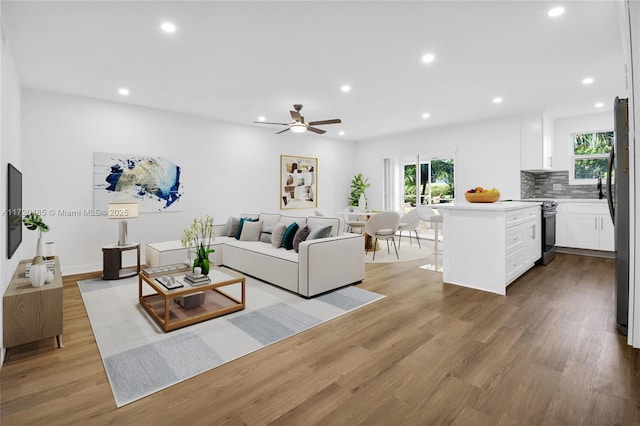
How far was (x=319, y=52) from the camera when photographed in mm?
3346

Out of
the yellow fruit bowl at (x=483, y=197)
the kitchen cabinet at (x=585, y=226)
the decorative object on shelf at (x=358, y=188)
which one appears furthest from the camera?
the decorative object on shelf at (x=358, y=188)

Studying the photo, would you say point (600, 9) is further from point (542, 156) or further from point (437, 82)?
point (542, 156)

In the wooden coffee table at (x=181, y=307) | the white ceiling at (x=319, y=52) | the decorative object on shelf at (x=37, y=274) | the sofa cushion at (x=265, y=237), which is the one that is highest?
the white ceiling at (x=319, y=52)

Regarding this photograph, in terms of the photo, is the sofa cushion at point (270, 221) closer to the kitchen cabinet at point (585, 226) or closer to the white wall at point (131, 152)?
the white wall at point (131, 152)

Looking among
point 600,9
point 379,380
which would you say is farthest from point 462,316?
point 600,9

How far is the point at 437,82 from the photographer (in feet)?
14.1

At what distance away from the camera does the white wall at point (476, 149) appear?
6.15 m

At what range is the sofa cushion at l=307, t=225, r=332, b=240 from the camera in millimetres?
3891

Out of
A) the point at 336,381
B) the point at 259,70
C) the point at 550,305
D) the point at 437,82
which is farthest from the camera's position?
the point at 437,82

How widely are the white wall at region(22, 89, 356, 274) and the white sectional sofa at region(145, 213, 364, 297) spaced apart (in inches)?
33.3

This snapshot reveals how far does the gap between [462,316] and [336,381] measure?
1.62 metres

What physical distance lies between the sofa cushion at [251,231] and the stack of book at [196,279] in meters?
1.96

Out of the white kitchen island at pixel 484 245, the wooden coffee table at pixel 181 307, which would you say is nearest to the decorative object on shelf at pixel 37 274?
the wooden coffee table at pixel 181 307

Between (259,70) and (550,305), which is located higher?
(259,70)
